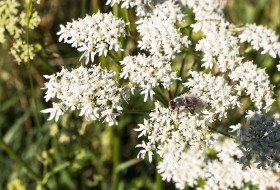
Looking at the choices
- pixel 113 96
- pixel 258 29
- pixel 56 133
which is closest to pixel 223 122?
pixel 258 29

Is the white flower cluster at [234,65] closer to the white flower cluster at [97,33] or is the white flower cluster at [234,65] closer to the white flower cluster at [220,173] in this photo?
the white flower cluster at [220,173]

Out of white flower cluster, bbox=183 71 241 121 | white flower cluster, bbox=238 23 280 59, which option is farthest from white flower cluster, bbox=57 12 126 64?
white flower cluster, bbox=238 23 280 59

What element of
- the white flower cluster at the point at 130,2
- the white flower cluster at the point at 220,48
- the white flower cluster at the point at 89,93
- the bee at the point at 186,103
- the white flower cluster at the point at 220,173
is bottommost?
the white flower cluster at the point at 220,173

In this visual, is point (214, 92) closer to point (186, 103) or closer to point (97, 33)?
point (186, 103)

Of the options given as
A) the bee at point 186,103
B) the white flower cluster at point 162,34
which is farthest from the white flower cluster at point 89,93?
the white flower cluster at point 162,34

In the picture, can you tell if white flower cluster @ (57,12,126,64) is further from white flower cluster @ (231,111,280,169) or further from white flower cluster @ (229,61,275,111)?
white flower cluster @ (231,111,280,169)

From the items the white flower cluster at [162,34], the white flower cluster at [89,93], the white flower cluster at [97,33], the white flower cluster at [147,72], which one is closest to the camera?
the white flower cluster at [89,93]
